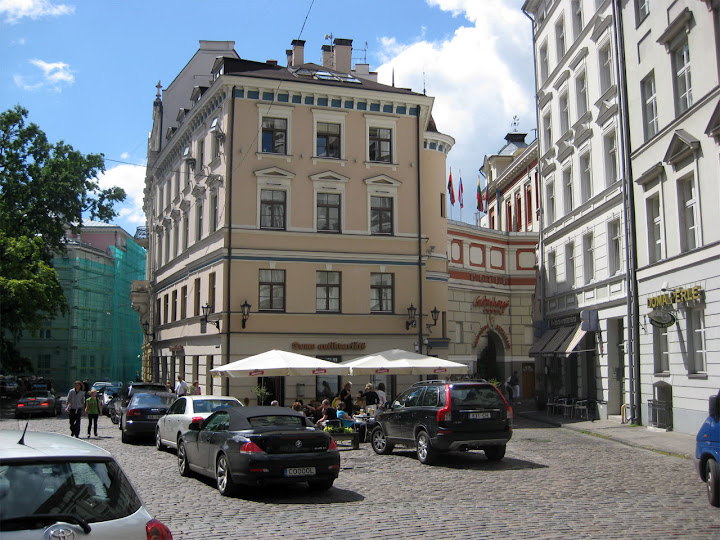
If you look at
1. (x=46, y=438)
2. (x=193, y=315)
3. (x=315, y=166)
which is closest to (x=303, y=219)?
(x=315, y=166)

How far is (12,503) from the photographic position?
4.60 meters

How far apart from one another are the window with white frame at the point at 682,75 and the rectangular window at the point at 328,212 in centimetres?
1472

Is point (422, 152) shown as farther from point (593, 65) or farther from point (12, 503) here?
point (12, 503)

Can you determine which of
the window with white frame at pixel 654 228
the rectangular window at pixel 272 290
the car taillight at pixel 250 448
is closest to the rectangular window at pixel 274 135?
the rectangular window at pixel 272 290

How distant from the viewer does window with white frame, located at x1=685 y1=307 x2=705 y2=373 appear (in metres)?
21.1

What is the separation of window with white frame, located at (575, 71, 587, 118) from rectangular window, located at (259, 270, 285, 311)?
46.4 ft

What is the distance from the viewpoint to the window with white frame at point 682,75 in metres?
21.7

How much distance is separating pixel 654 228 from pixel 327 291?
13555mm

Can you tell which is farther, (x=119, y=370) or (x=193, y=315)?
(x=119, y=370)

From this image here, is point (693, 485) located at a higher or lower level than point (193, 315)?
lower

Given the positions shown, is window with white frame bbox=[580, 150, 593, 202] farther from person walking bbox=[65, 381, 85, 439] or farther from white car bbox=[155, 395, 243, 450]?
person walking bbox=[65, 381, 85, 439]

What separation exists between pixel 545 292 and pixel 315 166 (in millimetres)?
12433

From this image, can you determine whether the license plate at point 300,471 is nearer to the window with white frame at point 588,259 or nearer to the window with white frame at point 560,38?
the window with white frame at point 588,259

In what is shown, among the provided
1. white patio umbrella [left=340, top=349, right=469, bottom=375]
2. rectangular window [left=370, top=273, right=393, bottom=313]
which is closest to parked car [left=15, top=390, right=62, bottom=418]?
rectangular window [left=370, top=273, right=393, bottom=313]
